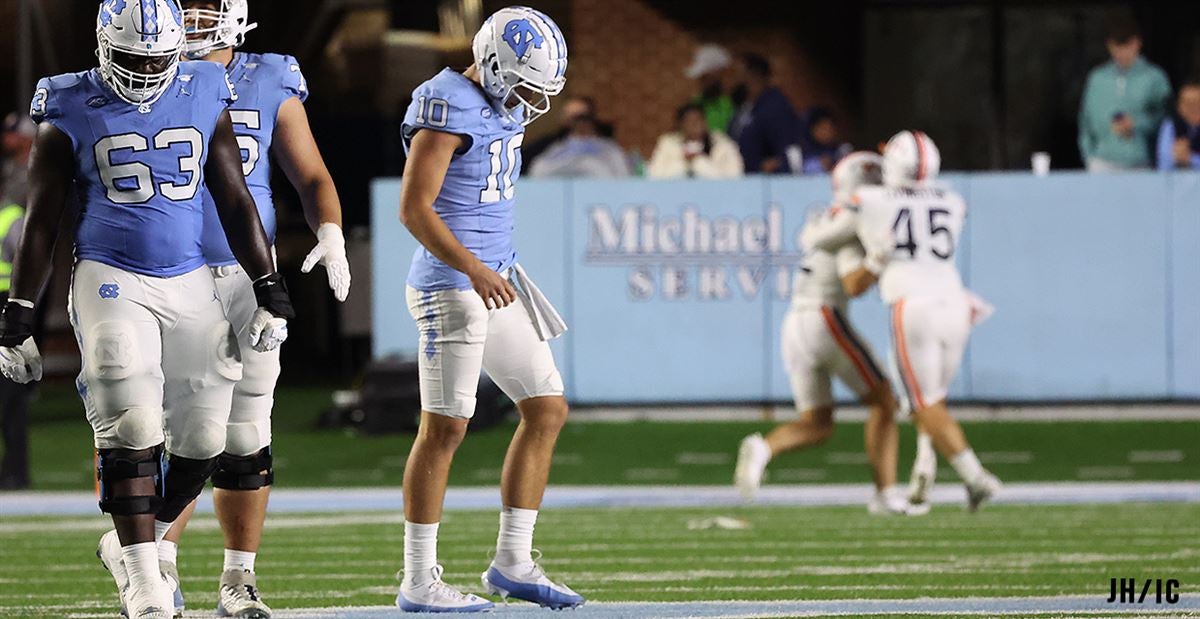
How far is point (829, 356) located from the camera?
1001 centimetres

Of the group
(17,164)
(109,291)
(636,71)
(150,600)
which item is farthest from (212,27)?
(636,71)

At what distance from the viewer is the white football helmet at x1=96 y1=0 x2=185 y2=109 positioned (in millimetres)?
5359

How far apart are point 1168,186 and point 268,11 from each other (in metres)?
10.2

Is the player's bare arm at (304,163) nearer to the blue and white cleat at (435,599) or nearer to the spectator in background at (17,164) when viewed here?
the blue and white cleat at (435,599)

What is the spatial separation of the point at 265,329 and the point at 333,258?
15.1 inches

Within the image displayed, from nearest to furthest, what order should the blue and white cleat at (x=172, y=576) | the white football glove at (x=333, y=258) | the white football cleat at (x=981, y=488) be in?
the white football glove at (x=333, y=258) < the blue and white cleat at (x=172, y=576) < the white football cleat at (x=981, y=488)

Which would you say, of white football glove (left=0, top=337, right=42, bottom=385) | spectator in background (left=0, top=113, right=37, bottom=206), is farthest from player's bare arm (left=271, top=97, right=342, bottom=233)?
spectator in background (left=0, top=113, right=37, bottom=206)

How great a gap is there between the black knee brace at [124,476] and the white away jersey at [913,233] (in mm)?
4949

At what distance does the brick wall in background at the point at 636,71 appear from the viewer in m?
18.9

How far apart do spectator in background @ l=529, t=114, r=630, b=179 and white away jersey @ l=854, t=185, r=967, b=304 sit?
15.3 ft

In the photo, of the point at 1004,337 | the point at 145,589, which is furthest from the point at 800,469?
the point at 145,589

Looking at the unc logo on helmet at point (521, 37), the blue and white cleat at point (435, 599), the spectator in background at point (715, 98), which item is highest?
the spectator in background at point (715, 98)

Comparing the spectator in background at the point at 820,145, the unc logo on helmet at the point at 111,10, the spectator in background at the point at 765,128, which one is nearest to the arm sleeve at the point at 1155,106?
the spectator in background at the point at 820,145

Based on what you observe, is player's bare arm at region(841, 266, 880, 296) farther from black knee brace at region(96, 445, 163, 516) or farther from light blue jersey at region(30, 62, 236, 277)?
black knee brace at region(96, 445, 163, 516)
